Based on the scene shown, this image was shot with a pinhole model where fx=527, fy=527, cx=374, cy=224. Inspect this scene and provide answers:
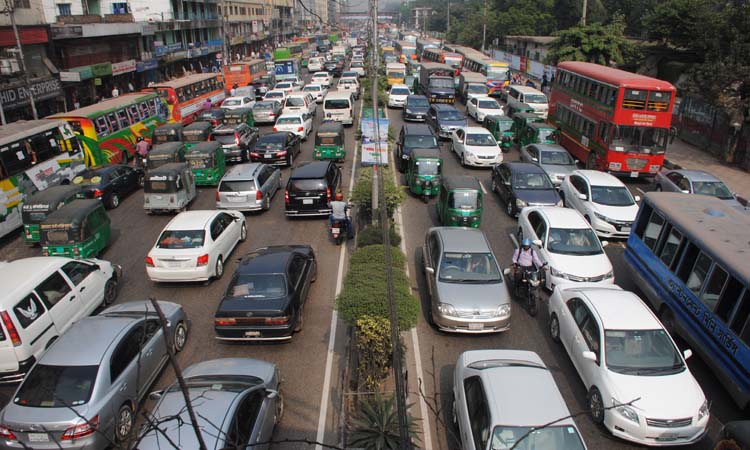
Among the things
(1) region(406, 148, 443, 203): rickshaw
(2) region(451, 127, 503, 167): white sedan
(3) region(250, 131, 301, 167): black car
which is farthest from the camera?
(2) region(451, 127, 503, 167): white sedan

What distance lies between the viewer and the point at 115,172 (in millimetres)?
20188

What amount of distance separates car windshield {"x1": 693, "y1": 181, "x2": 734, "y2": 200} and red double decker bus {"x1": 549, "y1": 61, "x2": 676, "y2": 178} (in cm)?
352

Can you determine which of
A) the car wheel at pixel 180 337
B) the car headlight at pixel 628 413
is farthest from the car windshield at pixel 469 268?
the car wheel at pixel 180 337

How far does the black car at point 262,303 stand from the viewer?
33.2 ft

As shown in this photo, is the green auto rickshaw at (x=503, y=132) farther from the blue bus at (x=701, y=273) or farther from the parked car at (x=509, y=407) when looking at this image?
the parked car at (x=509, y=407)

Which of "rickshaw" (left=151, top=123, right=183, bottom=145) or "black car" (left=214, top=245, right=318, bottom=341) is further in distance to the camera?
"rickshaw" (left=151, top=123, right=183, bottom=145)

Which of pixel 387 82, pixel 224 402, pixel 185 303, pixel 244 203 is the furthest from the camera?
pixel 387 82

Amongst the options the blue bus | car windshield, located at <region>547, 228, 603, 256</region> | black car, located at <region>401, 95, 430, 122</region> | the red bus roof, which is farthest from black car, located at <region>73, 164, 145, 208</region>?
the red bus roof

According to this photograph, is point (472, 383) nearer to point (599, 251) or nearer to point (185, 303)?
point (599, 251)

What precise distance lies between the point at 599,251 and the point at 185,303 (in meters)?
10.1

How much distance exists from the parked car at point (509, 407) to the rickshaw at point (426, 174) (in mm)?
11350

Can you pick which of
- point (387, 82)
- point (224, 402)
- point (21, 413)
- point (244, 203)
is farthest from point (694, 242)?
point (387, 82)

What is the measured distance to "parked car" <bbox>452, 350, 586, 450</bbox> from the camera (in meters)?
6.56

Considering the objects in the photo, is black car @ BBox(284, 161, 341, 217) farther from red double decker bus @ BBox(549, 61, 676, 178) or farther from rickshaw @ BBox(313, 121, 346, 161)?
red double decker bus @ BBox(549, 61, 676, 178)
